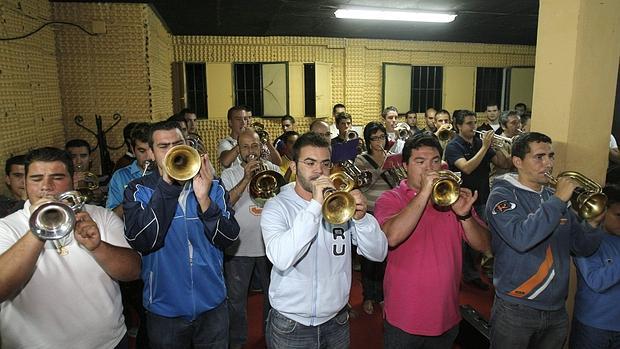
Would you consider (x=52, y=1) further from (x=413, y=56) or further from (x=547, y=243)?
(x=413, y=56)

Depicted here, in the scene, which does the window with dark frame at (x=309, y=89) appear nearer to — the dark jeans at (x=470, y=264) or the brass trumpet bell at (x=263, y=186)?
the dark jeans at (x=470, y=264)

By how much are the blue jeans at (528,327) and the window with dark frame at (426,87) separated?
32.2 feet

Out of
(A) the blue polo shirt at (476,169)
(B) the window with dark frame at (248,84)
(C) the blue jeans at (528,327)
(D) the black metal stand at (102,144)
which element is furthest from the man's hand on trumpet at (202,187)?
(B) the window with dark frame at (248,84)

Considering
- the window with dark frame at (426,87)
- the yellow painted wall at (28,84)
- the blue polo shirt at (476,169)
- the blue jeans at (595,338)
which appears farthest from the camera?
the window with dark frame at (426,87)

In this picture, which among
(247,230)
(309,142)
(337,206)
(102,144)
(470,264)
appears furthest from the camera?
(102,144)

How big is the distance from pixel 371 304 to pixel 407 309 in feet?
7.71

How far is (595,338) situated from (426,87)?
10.1 meters

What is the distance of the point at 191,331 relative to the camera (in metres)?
2.92

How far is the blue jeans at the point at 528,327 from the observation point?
290 cm

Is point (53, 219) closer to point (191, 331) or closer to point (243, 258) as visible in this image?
point (191, 331)

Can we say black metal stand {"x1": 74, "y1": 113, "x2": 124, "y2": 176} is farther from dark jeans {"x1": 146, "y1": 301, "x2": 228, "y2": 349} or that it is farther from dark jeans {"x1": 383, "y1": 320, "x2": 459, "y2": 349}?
dark jeans {"x1": 383, "y1": 320, "x2": 459, "y2": 349}

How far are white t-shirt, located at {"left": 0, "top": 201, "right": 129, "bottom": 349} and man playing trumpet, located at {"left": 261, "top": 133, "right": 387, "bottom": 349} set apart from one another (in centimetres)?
101

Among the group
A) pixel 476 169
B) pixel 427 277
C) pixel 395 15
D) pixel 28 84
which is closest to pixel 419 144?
pixel 427 277

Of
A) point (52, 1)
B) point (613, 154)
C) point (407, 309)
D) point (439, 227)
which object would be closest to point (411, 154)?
point (439, 227)
